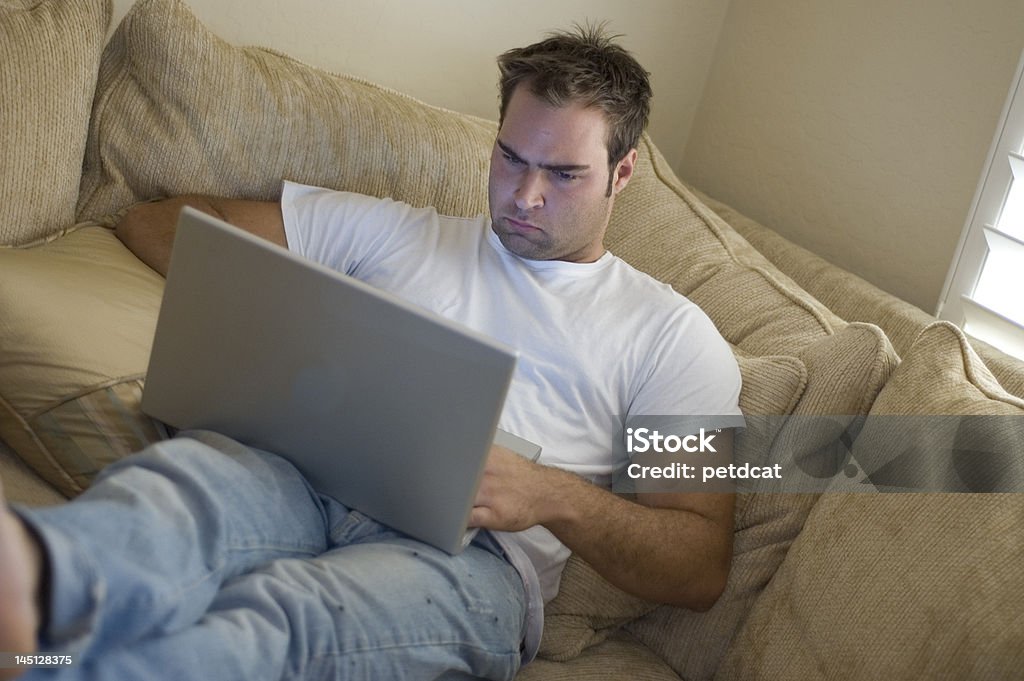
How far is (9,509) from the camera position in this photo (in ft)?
2.78

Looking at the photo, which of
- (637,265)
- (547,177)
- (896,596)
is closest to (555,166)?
(547,177)

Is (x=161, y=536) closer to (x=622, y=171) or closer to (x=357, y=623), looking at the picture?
(x=357, y=623)


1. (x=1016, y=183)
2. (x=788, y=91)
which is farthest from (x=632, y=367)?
(x=788, y=91)

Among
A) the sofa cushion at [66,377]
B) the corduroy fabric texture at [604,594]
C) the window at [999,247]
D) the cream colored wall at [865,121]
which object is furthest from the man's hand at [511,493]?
the cream colored wall at [865,121]

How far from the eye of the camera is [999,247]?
74.4 inches

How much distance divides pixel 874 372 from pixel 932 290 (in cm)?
68

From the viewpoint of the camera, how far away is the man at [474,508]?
3.07 feet

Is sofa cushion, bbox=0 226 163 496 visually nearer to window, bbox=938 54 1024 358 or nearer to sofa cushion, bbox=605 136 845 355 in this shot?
sofa cushion, bbox=605 136 845 355

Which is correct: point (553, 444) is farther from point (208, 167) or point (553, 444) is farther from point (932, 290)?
point (932, 290)

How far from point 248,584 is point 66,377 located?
410 millimetres

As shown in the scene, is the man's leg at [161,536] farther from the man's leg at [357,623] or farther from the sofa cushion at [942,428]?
the sofa cushion at [942,428]

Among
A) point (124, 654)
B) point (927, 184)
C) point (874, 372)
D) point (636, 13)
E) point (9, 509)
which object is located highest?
point (636, 13)

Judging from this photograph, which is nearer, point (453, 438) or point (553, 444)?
point (453, 438)

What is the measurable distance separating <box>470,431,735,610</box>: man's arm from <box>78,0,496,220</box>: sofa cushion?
683 millimetres
